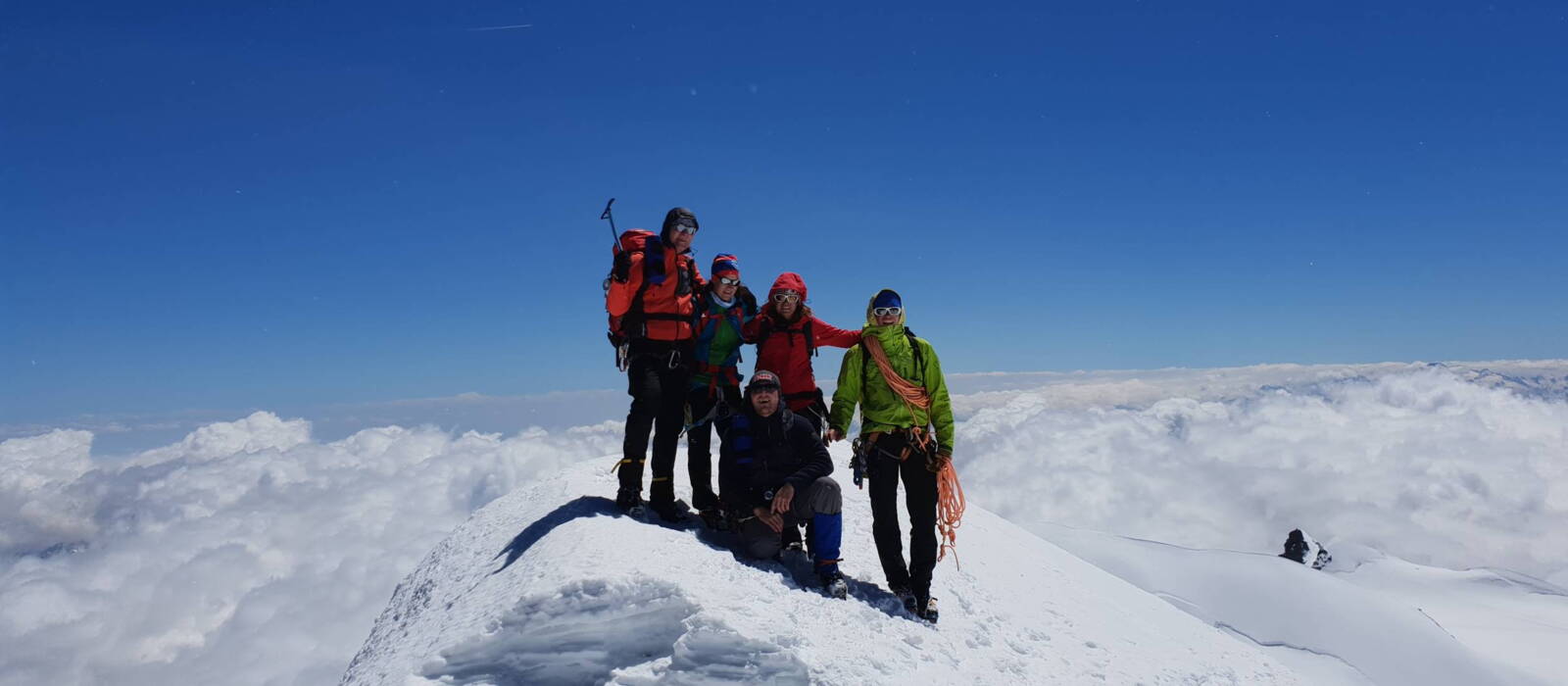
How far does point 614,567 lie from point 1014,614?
5.17 metres

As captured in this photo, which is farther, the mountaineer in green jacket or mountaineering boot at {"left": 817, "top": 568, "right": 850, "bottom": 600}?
the mountaineer in green jacket

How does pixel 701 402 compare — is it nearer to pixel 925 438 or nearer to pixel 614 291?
pixel 614 291

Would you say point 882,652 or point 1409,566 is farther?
point 1409,566

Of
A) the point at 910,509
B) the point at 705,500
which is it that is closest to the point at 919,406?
the point at 910,509

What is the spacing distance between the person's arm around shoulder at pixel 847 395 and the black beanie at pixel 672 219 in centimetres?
217

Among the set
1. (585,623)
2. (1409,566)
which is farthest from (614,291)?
(1409,566)

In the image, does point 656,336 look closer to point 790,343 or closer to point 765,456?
point 790,343

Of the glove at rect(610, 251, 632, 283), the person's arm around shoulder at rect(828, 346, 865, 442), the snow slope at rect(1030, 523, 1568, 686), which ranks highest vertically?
the glove at rect(610, 251, 632, 283)

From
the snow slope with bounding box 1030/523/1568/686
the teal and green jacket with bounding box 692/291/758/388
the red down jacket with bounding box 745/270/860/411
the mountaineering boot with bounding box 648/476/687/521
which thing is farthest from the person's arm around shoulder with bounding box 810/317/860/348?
the snow slope with bounding box 1030/523/1568/686

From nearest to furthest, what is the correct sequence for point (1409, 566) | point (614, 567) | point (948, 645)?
point (614, 567)
point (948, 645)
point (1409, 566)

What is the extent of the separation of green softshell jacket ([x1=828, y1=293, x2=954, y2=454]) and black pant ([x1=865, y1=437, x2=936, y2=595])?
27 cm

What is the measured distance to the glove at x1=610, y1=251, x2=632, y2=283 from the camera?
6.86 m

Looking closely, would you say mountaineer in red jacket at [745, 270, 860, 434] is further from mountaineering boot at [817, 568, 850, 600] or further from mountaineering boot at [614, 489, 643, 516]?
mountaineering boot at [614, 489, 643, 516]

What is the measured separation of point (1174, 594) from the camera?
116 feet
